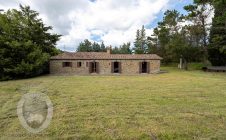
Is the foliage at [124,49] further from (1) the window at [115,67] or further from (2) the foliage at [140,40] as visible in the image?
(1) the window at [115,67]

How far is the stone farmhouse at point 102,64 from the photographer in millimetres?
26531

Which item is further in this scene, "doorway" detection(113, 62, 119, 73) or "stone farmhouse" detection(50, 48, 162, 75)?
"doorway" detection(113, 62, 119, 73)

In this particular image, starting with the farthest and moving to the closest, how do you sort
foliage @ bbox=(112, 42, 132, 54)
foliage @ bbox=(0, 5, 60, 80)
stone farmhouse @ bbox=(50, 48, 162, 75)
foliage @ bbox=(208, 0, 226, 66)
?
foliage @ bbox=(112, 42, 132, 54), stone farmhouse @ bbox=(50, 48, 162, 75), foliage @ bbox=(208, 0, 226, 66), foliage @ bbox=(0, 5, 60, 80)

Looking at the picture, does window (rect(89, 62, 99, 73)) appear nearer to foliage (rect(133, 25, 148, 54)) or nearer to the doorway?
the doorway

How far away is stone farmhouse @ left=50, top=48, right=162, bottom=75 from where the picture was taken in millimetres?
26531

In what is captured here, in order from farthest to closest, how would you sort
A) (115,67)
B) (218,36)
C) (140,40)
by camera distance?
1. (140,40)
2. (218,36)
3. (115,67)

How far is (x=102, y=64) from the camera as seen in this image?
26.9 metres

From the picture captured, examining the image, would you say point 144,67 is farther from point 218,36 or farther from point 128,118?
point 128,118

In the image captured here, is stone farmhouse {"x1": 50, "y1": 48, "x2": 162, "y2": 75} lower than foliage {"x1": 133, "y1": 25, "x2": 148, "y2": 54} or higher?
lower

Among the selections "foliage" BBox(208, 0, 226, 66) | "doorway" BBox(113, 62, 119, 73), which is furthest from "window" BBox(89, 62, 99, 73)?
"foliage" BBox(208, 0, 226, 66)

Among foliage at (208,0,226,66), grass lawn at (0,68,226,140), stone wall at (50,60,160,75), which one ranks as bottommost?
grass lawn at (0,68,226,140)

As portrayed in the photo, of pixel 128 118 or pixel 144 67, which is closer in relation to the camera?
pixel 128 118

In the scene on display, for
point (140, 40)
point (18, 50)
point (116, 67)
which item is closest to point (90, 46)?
point (140, 40)

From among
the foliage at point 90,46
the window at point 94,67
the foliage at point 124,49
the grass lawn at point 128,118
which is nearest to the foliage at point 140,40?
the foliage at point 124,49
